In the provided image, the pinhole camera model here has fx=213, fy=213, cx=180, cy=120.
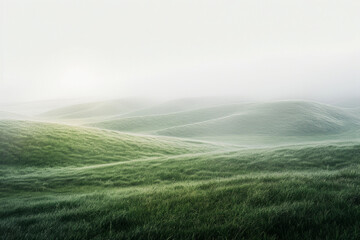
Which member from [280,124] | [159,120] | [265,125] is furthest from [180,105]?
[280,124]

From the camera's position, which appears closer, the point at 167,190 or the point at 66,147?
the point at 167,190

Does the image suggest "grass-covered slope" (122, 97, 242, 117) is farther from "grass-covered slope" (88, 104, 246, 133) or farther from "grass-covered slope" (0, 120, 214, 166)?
"grass-covered slope" (0, 120, 214, 166)

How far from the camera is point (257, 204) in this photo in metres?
5.47

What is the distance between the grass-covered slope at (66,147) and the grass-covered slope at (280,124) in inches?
1306

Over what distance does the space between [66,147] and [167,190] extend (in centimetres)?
3182

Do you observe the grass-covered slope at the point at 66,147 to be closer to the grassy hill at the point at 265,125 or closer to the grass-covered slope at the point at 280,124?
the grassy hill at the point at 265,125

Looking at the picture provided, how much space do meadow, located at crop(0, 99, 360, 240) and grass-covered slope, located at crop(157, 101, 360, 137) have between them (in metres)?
40.5

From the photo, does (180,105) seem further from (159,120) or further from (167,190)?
(167,190)

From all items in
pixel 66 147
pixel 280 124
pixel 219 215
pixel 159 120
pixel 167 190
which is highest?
pixel 219 215

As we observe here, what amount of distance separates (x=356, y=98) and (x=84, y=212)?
251 m

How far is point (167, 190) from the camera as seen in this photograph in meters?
7.67

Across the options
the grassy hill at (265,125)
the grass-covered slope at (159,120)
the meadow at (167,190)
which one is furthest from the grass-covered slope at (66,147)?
the grass-covered slope at (159,120)

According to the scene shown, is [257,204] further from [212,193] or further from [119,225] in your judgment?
[119,225]

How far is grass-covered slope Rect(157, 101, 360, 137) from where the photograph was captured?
254ft
